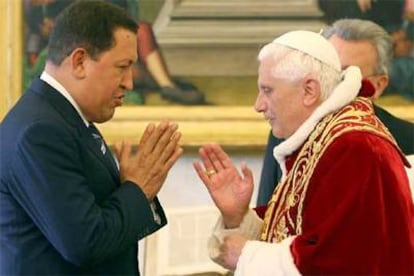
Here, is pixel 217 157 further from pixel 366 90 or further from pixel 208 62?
pixel 208 62

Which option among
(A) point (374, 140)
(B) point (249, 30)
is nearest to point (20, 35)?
(B) point (249, 30)

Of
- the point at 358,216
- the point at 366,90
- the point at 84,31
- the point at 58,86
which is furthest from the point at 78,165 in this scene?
the point at 366,90

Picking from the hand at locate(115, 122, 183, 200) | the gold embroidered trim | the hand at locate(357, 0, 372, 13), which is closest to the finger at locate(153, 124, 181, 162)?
the hand at locate(115, 122, 183, 200)

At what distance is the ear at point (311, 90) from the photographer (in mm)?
2023

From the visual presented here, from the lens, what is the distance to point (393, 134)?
279 cm

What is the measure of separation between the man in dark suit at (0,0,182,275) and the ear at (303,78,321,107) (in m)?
0.35

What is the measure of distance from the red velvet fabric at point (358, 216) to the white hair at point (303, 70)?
0.58ft

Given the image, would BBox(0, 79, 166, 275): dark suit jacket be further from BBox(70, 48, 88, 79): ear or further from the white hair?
the white hair

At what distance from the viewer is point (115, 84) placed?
1884mm

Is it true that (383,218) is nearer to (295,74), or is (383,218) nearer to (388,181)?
(388,181)

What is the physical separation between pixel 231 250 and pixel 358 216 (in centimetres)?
40

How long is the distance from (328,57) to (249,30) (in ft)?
4.24

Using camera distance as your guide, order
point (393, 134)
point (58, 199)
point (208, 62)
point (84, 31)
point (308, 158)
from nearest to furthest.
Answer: point (58, 199)
point (84, 31)
point (308, 158)
point (393, 134)
point (208, 62)

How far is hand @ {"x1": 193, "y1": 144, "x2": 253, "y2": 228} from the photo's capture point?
220cm
